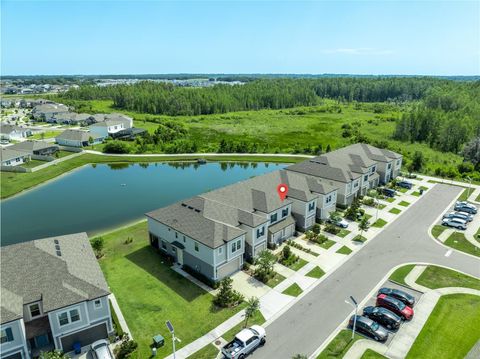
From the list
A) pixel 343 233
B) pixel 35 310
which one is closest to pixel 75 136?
pixel 35 310

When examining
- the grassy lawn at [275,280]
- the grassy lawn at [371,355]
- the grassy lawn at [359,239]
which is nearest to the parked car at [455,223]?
the grassy lawn at [359,239]

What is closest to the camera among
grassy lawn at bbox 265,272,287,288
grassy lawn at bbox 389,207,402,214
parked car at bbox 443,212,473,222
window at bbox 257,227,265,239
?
grassy lawn at bbox 265,272,287,288

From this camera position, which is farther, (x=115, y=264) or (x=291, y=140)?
(x=291, y=140)

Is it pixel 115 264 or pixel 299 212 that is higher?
pixel 299 212

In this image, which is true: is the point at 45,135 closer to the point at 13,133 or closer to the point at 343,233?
the point at 13,133

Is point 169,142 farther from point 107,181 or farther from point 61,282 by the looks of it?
point 61,282

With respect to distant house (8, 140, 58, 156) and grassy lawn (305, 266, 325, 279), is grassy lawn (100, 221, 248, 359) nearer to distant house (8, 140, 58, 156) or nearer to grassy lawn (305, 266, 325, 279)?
grassy lawn (305, 266, 325, 279)

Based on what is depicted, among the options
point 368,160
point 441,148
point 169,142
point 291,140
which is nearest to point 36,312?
point 368,160

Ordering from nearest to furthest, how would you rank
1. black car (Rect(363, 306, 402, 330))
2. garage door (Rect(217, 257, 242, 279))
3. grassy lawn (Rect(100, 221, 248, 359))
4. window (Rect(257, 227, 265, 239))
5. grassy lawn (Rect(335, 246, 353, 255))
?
1. black car (Rect(363, 306, 402, 330))
2. grassy lawn (Rect(100, 221, 248, 359))
3. garage door (Rect(217, 257, 242, 279))
4. window (Rect(257, 227, 265, 239))
5. grassy lawn (Rect(335, 246, 353, 255))

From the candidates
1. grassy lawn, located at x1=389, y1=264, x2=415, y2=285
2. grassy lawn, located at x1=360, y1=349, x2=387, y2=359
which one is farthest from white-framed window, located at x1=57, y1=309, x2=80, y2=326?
grassy lawn, located at x1=389, y1=264, x2=415, y2=285
